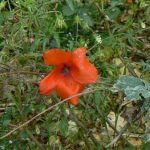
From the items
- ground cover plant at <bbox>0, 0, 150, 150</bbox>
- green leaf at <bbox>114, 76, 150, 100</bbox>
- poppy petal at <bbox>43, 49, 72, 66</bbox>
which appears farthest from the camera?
ground cover plant at <bbox>0, 0, 150, 150</bbox>

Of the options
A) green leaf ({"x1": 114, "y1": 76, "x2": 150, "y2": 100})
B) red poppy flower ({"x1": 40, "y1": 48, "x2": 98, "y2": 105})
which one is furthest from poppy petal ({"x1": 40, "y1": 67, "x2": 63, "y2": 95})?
green leaf ({"x1": 114, "y1": 76, "x2": 150, "y2": 100})

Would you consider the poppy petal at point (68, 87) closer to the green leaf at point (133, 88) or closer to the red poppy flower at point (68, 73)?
the red poppy flower at point (68, 73)

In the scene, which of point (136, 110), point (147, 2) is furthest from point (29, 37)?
point (147, 2)

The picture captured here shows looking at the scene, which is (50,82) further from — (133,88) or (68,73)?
(133,88)

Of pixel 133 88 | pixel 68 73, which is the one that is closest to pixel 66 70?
pixel 68 73

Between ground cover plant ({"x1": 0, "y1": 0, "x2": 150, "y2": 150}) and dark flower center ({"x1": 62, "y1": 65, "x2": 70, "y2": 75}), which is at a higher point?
dark flower center ({"x1": 62, "y1": 65, "x2": 70, "y2": 75})

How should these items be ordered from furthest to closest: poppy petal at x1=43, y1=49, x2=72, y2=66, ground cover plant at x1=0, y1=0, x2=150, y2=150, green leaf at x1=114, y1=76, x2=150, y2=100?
ground cover plant at x1=0, y1=0, x2=150, y2=150 < poppy petal at x1=43, y1=49, x2=72, y2=66 < green leaf at x1=114, y1=76, x2=150, y2=100

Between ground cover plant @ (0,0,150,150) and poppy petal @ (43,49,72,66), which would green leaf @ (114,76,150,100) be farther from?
poppy petal @ (43,49,72,66)
